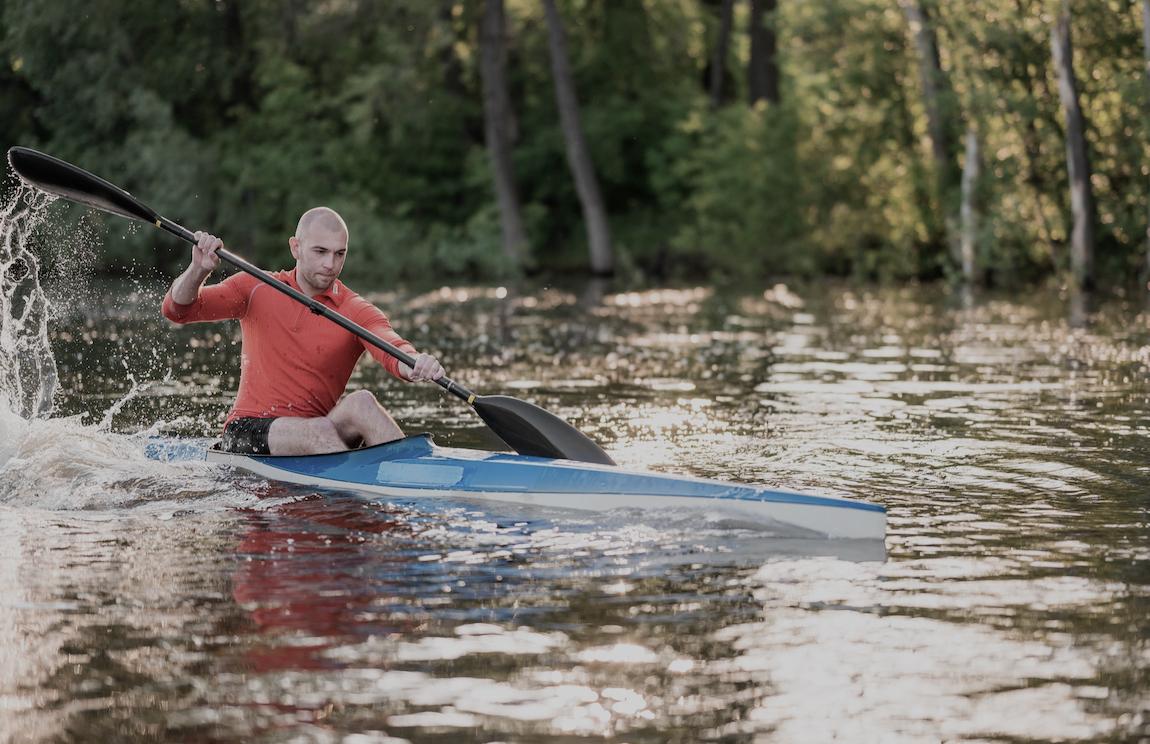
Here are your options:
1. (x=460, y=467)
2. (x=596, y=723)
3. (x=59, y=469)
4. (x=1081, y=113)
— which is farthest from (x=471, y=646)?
(x=1081, y=113)

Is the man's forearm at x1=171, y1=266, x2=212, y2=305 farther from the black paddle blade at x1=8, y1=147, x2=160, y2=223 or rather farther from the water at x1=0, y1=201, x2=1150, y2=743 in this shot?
the black paddle blade at x1=8, y1=147, x2=160, y2=223

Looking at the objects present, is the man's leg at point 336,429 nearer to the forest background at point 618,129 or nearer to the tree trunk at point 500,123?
the forest background at point 618,129

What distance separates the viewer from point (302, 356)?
8.52 m

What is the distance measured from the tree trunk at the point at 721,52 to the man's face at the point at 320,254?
31.2 m

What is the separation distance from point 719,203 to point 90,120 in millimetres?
14209

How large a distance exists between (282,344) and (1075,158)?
752 inches

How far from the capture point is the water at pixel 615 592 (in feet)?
16.0

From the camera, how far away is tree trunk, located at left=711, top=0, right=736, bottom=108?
3866cm

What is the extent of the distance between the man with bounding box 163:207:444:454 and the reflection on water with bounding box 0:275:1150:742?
32 centimetres

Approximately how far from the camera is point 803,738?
464 centimetres

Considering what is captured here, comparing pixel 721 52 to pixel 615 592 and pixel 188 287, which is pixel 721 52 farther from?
pixel 615 592

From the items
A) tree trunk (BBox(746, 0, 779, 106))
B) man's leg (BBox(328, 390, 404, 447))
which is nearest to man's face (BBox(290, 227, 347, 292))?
man's leg (BBox(328, 390, 404, 447))

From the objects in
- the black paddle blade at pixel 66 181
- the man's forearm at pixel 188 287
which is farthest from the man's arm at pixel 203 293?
the black paddle blade at pixel 66 181

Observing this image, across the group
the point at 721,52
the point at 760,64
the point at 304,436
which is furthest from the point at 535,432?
the point at 721,52
